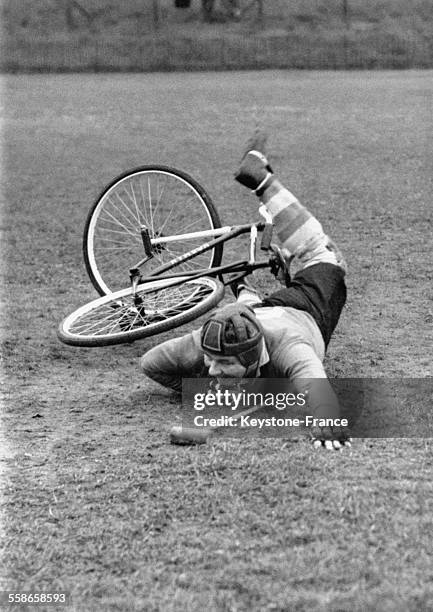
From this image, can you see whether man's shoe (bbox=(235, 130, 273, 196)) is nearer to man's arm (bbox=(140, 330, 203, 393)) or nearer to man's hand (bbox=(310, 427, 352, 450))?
man's arm (bbox=(140, 330, 203, 393))

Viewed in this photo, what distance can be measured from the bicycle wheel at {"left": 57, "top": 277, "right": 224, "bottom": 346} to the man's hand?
1611 mm

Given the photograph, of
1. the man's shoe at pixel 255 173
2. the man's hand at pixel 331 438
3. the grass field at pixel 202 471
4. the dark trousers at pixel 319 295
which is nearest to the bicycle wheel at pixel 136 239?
the grass field at pixel 202 471

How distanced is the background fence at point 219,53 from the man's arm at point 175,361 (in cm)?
2640

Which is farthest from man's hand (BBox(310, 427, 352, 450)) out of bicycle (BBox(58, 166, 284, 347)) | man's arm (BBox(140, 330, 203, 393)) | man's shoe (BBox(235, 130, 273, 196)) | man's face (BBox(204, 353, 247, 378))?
man's shoe (BBox(235, 130, 273, 196))

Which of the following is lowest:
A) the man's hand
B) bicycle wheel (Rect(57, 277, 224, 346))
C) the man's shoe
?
bicycle wheel (Rect(57, 277, 224, 346))

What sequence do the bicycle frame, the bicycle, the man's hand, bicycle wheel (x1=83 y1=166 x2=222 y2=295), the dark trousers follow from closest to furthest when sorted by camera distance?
1. the man's hand
2. the dark trousers
3. the bicycle
4. the bicycle frame
5. bicycle wheel (x1=83 y1=166 x2=222 y2=295)

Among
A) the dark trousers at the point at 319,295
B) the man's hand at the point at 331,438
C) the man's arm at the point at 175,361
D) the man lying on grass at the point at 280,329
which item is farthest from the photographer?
the dark trousers at the point at 319,295

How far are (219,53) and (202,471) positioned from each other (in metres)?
29.6

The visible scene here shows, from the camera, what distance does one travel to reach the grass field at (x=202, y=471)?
4231 millimetres

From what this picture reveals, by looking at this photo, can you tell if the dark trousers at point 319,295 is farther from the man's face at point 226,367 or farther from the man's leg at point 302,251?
the man's face at point 226,367

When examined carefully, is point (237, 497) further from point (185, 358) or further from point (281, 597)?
point (185, 358)

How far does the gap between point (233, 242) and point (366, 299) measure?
7.34 ft

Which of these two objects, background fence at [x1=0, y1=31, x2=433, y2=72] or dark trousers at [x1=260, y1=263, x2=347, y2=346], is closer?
dark trousers at [x1=260, y1=263, x2=347, y2=346]

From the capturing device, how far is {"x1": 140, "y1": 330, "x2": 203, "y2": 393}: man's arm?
6.21m
